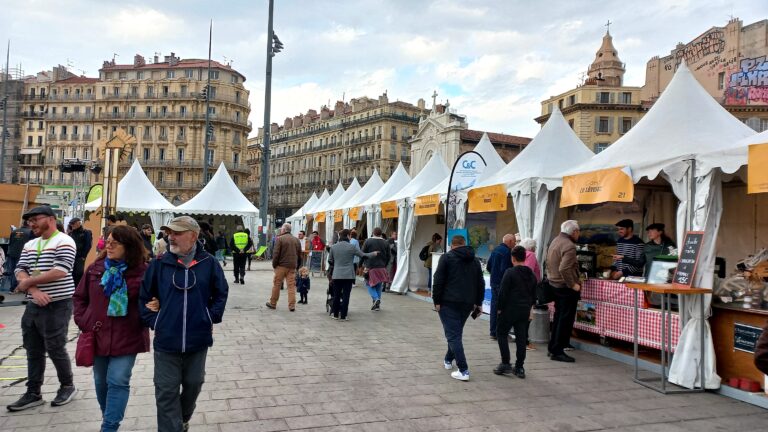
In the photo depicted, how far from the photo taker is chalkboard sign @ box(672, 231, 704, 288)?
5.55m

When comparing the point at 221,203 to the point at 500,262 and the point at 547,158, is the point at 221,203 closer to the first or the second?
the point at 547,158

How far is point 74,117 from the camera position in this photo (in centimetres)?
6794

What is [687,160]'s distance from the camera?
19.4 ft

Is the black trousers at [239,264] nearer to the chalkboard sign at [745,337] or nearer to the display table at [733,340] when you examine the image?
the display table at [733,340]

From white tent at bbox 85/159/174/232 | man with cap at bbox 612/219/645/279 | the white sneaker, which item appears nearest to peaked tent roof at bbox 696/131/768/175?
man with cap at bbox 612/219/645/279

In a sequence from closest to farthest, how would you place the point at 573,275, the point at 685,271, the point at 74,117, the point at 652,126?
the point at 685,271, the point at 573,275, the point at 652,126, the point at 74,117

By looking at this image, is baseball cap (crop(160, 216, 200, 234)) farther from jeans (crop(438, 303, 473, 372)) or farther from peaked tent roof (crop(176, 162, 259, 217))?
peaked tent roof (crop(176, 162, 259, 217))

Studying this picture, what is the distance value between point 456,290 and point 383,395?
1418mm

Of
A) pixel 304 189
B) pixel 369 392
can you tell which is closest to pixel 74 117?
pixel 304 189

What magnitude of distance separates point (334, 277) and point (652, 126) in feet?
18.4

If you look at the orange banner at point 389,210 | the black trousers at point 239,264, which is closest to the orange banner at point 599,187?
the orange banner at point 389,210

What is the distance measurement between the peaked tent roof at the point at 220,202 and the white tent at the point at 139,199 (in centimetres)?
83

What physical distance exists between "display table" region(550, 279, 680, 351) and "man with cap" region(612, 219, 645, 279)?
0.30 metres

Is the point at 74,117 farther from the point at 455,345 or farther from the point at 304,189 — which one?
the point at 455,345
